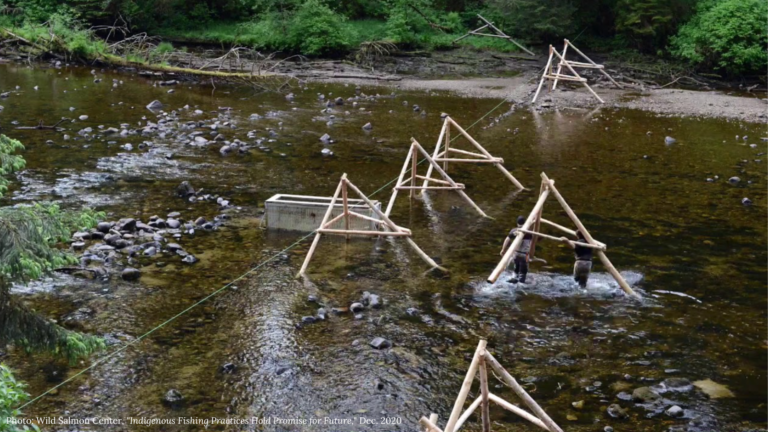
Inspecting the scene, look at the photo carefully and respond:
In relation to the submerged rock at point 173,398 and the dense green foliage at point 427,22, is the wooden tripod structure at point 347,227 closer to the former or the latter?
the submerged rock at point 173,398

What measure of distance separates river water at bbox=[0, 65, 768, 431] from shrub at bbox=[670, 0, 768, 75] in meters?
12.7

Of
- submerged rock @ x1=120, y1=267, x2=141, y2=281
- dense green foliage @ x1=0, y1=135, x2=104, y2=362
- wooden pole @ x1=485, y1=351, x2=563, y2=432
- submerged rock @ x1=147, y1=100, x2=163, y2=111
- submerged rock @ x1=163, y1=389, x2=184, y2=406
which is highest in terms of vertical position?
dense green foliage @ x1=0, y1=135, x2=104, y2=362

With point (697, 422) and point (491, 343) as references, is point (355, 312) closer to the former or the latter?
point (491, 343)

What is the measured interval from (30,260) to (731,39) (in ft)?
108

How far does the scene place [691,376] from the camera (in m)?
9.24

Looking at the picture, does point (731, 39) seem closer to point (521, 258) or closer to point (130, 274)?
point (521, 258)

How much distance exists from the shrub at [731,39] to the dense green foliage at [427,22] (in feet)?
0.14

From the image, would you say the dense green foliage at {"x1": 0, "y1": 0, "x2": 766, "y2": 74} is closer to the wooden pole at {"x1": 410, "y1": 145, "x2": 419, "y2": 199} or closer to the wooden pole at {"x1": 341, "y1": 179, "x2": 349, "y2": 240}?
the wooden pole at {"x1": 410, "y1": 145, "x2": 419, "y2": 199}

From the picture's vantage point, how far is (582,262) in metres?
11.6

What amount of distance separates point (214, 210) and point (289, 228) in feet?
6.31

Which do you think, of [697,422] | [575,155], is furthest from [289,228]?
[575,155]

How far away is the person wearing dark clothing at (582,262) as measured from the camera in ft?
37.8

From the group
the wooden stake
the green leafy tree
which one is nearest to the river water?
the wooden stake

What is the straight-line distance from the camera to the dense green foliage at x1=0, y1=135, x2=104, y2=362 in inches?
211
